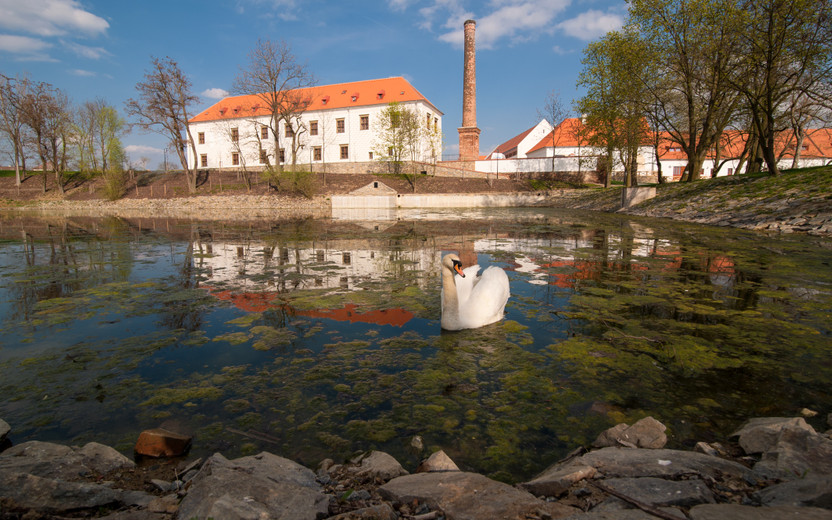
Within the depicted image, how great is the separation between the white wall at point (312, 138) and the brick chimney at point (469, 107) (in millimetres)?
5443

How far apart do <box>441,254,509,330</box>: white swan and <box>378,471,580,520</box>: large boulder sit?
9.47 feet

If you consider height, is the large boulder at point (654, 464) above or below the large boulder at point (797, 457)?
below

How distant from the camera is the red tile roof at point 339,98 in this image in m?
56.8

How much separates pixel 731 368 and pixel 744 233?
13728 mm

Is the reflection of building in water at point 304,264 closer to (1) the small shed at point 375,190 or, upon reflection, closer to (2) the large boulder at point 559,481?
(2) the large boulder at point 559,481

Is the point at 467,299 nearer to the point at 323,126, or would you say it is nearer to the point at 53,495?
the point at 53,495

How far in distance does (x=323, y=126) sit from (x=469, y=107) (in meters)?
21.5

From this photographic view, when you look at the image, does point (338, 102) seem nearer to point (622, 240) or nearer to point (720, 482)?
point (622, 240)

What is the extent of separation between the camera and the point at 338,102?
2329 inches

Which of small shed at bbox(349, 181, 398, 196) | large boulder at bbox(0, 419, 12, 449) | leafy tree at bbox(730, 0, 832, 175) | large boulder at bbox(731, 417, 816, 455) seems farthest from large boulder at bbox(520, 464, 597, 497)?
small shed at bbox(349, 181, 398, 196)

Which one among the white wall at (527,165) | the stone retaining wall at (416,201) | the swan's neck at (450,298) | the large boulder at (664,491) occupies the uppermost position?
the white wall at (527,165)

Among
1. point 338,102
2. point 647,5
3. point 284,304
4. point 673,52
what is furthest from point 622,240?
point 338,102

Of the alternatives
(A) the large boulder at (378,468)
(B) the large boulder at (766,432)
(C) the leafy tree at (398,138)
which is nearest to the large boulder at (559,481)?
(A) the large boulder at (378,468)

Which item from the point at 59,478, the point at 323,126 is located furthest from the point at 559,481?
the point at 323,126
